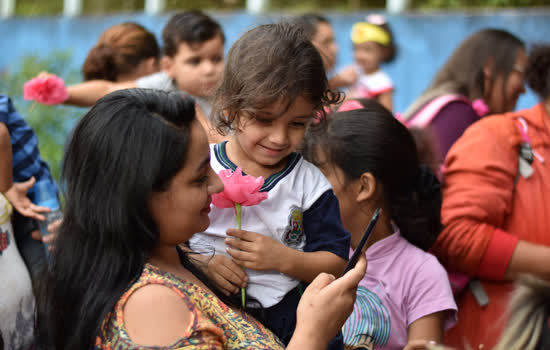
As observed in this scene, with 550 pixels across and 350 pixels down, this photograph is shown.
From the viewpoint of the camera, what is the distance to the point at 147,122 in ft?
4.85

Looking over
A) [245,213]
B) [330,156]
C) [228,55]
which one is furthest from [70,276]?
[330,156]

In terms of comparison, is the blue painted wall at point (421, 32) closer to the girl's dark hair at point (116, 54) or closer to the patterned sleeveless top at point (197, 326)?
the girl's dark hair at point (116, 54)

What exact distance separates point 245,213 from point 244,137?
0.90ft

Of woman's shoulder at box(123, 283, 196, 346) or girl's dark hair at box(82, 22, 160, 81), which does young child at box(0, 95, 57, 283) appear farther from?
girl's dark hair at box(82, 22, 160, 81)

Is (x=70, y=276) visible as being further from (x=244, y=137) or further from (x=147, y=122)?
(x=244, y=137)

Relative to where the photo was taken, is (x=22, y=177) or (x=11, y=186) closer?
(x=11, y=186)

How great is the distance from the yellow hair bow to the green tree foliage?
4.02 metres

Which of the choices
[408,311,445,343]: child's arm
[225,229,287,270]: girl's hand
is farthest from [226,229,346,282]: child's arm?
[408,311,445,343]: child's arm

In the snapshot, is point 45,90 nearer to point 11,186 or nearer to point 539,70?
point 11,186

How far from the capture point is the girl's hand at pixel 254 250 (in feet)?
6.28

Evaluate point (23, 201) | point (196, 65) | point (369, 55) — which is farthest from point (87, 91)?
point (369, 55)

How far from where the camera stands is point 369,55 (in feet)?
20.4

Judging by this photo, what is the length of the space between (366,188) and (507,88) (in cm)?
168

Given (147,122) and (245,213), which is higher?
(147,122)
